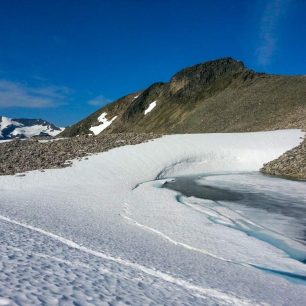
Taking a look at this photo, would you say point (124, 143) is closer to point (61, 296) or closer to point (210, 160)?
point (210, 160)

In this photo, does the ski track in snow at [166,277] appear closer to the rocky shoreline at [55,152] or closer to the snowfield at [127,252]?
the snowfield at [127,252]

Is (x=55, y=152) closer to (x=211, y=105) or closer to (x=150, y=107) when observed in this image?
(x=211, y=105)

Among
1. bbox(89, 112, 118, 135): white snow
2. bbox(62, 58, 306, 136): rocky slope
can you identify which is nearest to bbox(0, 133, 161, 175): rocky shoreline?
bbox(62, 58, 306, 136): rocky slope

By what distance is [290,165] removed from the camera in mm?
32719

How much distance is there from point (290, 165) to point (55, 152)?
20806mm

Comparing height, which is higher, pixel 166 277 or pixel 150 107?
pixel 150 107

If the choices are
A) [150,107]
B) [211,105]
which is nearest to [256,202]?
[211,105]

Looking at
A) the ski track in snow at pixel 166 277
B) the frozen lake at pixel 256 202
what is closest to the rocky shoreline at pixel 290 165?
the frozen lake at pixel 256 202

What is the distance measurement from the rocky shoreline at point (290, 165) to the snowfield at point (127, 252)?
11.8 metres

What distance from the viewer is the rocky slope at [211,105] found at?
64.9 metres

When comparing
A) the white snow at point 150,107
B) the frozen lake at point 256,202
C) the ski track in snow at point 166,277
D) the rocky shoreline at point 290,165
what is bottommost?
the ski track in snow at point 166,277

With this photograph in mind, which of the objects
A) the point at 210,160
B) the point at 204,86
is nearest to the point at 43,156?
the point at 210,160

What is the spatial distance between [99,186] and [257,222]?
12.9 meters

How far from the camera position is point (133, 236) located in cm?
1375
